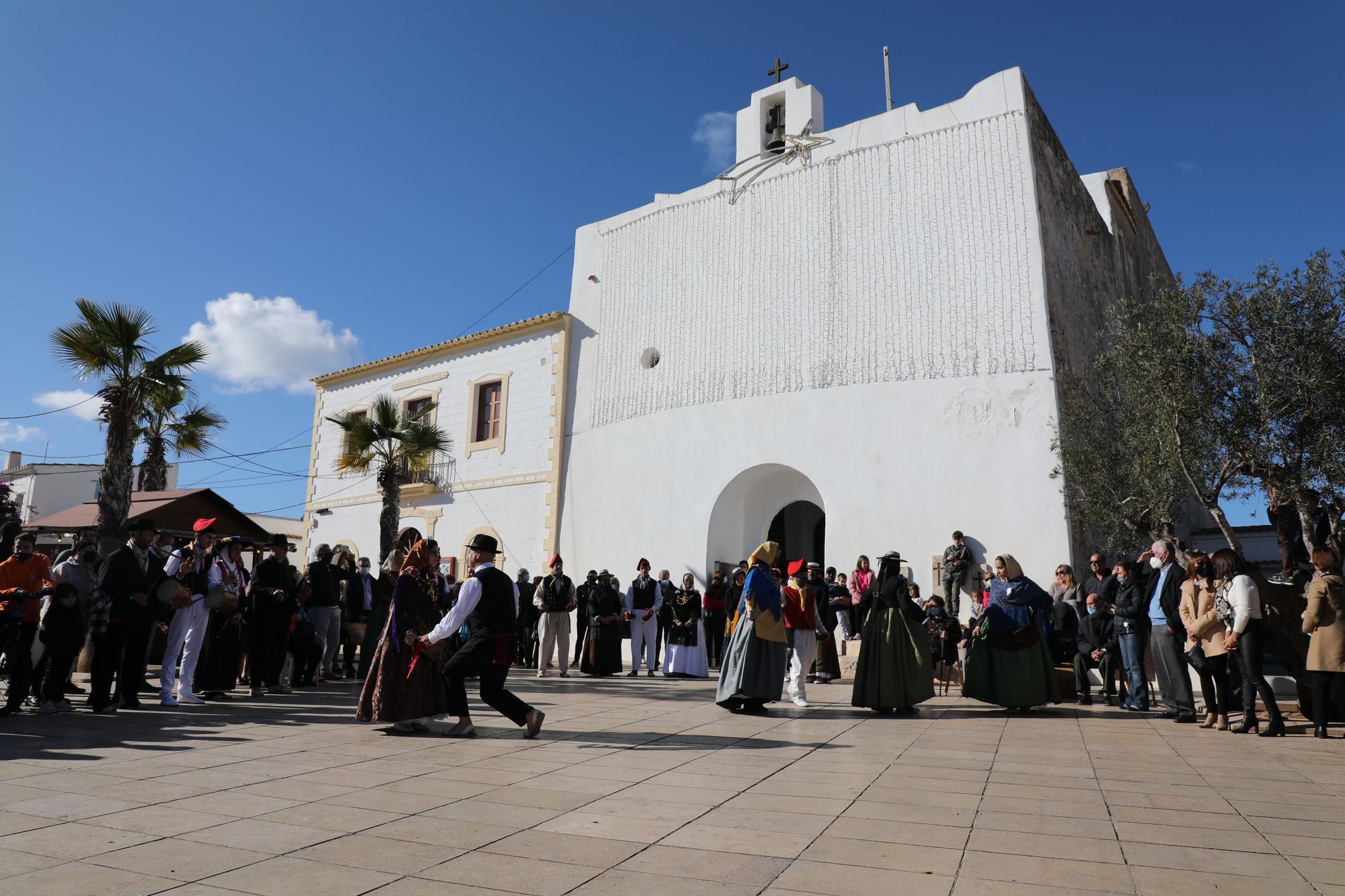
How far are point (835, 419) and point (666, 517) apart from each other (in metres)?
4.23

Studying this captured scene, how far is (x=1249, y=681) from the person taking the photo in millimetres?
7633

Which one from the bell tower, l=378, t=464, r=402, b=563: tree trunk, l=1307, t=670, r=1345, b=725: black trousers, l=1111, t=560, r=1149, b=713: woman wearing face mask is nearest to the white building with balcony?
l=378, t=464, r=402, b=563: tree trunk

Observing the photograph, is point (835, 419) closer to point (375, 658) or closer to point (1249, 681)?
point (1249, 681)

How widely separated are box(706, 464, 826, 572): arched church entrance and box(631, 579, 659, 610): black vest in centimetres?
343

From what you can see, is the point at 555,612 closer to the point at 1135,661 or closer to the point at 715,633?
the point at 715,633

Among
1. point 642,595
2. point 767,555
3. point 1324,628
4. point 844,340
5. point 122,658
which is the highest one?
point 844,340

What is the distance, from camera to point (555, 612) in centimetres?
1320

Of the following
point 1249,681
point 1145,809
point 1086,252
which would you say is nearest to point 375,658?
point 1145,809

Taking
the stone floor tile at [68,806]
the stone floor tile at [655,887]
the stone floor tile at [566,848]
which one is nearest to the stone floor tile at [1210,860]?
the stone floor tile at [655,887]

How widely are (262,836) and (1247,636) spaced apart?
7.74 metres

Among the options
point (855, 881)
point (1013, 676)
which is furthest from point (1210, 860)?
point (1013, 676)

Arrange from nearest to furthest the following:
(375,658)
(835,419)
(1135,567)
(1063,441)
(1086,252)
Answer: (375,658)
(1135,567)
(1063,441)
(835,419)
(1086,252)

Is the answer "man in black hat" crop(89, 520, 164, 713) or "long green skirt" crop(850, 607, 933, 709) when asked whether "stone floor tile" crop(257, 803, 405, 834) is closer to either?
"man in black hat" crop(89, 520, 164, 713)

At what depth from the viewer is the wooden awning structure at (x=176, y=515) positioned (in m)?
14.3
